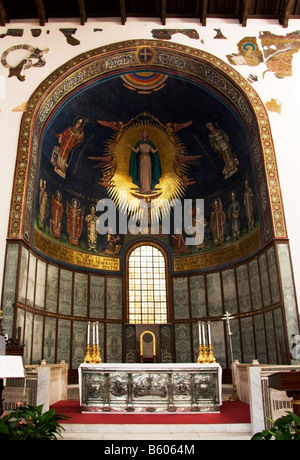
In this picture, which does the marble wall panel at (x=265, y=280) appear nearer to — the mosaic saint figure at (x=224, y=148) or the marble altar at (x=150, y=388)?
the mosaic saint figure at (x=224, y=148)

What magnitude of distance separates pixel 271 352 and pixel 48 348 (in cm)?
713

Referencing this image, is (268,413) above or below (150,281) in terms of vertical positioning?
below

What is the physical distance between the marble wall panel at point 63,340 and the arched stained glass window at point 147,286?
284 cm

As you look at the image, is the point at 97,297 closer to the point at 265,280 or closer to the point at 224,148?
the point at 265,280

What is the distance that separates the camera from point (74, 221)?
625 inches

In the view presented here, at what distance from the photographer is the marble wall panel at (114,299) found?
15906mm

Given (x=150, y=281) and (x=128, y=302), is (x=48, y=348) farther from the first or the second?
(x=150, y=281)

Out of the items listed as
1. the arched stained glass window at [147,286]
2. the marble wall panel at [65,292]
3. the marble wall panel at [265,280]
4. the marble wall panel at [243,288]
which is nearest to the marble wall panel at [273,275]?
the marble wall panel at [265,280]

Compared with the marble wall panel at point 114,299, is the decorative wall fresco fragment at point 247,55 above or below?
above

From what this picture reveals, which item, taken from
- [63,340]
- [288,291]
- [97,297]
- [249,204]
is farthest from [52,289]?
[288,291]

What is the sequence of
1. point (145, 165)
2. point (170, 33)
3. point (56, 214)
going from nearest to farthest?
point (170, 33), point (56, 214), point (145, 165)

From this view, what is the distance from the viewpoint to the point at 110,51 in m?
14.0

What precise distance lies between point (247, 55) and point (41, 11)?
7276 millimetres
